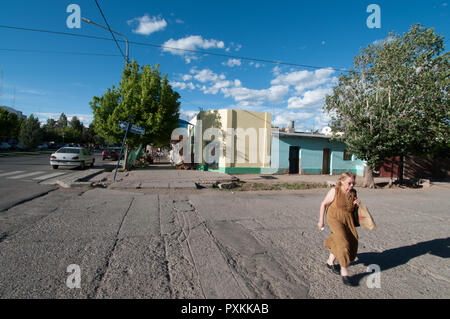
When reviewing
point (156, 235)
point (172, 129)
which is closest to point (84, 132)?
point (172, 129)

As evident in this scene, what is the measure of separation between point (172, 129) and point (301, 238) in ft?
44.8

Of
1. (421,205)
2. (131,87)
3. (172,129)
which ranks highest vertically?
(131,87)

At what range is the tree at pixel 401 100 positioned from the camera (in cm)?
1062

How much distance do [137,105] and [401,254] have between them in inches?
569

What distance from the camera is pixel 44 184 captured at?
934 centimetres

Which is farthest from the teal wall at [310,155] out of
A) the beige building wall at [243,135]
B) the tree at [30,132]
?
the tree at [30,132]

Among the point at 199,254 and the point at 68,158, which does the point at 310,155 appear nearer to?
the point at 199,254

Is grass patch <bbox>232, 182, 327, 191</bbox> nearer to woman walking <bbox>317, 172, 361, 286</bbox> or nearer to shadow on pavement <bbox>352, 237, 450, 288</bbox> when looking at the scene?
shadow on pavement <bbox>352, 237, 450, 288</bbox>

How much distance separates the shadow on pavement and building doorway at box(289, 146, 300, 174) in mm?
13312

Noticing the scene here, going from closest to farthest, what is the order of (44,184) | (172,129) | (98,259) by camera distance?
1. (98,259)
2. (44,184)
3. (172,129)

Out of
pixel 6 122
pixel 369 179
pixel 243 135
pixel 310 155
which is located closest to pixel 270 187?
pixel 243 135

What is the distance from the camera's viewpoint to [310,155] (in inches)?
713

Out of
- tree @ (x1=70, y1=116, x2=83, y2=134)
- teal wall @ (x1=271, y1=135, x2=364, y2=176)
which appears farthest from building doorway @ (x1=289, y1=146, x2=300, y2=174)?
tree @ (x1=70, y1=116, x2=83, y2=134)
